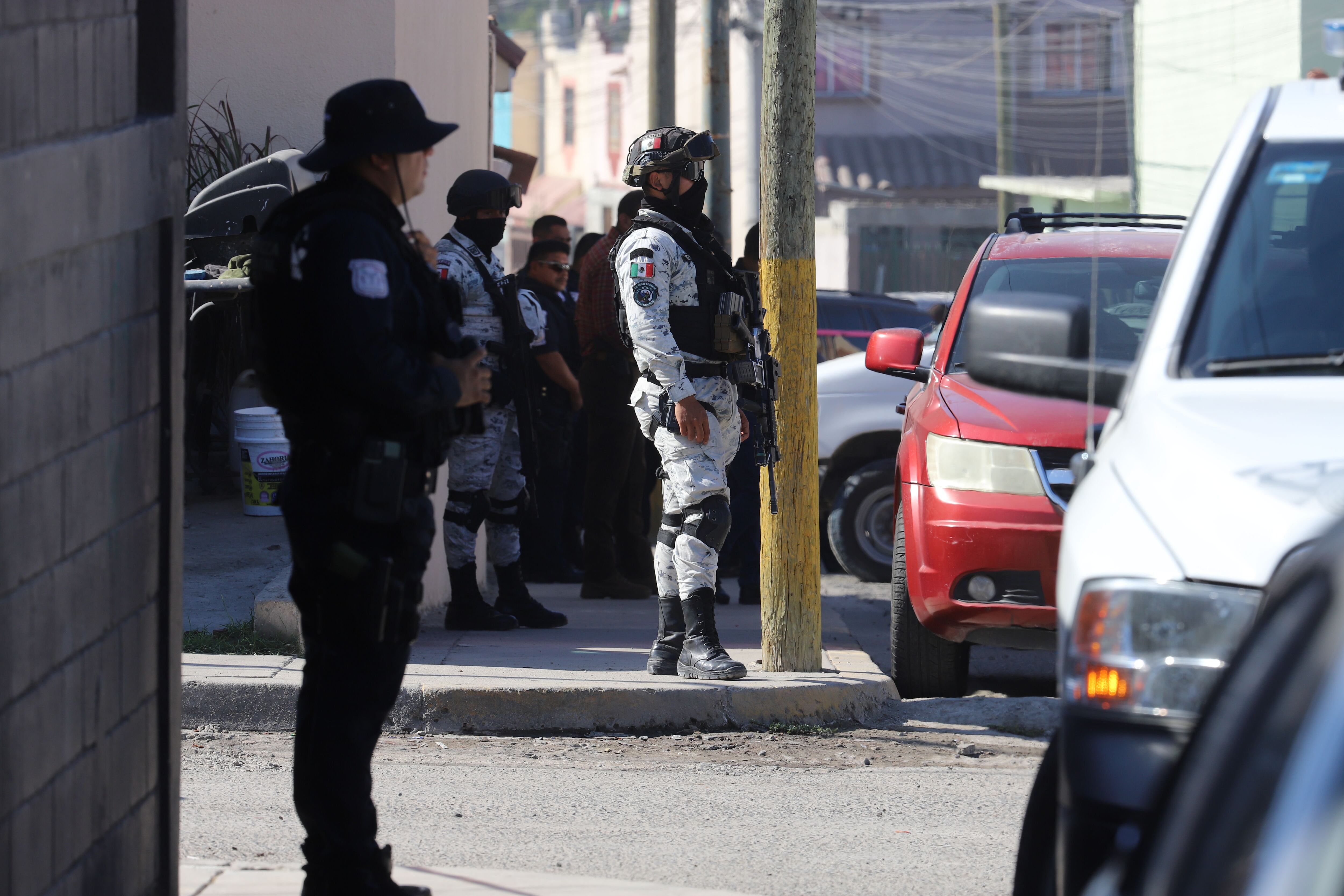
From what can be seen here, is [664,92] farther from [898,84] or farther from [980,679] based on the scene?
[898,84]

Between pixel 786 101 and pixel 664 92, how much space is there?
8169mm

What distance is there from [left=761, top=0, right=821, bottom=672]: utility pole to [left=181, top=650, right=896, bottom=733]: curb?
0.35 metres

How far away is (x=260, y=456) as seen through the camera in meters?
7.27

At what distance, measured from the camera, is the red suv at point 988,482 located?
18.1ft

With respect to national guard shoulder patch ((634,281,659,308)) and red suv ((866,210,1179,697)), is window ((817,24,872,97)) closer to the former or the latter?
red suv ((866,210,1179,697))

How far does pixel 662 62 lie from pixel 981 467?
30.2 feet

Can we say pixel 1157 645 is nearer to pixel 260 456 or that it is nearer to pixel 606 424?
pixel 260 456

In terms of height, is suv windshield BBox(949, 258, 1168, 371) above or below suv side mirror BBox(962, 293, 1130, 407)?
above

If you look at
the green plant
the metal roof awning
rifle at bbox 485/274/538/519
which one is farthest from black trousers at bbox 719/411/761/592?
the metal roof awning

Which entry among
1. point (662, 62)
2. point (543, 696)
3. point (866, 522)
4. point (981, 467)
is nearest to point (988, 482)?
point (981, 467)

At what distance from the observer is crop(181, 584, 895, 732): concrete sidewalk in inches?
222

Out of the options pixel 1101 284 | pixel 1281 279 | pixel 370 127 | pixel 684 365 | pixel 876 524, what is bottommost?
pixel 876 524

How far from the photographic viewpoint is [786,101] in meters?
6.05

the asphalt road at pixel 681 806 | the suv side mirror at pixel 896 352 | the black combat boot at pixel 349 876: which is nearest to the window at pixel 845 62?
the suv side mirror at pixel 896 352
